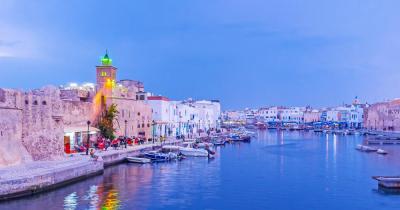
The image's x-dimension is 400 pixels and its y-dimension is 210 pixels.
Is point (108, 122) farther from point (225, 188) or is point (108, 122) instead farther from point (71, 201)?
point (71, 201)

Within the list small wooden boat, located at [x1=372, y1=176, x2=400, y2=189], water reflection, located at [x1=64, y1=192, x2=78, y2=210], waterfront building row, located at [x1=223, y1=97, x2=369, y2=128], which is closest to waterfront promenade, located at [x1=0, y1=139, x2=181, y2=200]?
water reflection, located at [x1=64, y1=192, x2=78, y2=210]

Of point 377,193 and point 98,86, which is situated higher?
point 98,86

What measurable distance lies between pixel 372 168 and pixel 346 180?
687 centimetres

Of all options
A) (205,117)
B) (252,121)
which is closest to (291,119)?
(252,121)

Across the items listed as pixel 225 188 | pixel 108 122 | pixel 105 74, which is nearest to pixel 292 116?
pixel 105 74

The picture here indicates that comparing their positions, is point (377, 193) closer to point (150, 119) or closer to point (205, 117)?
point (150, 119)

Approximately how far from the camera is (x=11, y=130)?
2186 cm

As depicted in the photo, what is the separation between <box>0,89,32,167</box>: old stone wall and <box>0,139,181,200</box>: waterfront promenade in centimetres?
46

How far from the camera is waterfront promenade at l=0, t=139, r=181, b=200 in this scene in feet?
59.6

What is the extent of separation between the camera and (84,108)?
1438 inches

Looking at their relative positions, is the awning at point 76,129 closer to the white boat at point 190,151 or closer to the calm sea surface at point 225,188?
the calm sea surface at point 225,188

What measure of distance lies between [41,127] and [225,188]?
9.50 m

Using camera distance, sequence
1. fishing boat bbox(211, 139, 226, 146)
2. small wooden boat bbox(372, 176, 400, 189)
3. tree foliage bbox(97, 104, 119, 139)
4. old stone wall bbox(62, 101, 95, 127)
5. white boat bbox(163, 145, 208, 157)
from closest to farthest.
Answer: small wooden boat bbox(372, 176, 400, 189), old stone wall bbox(62, 101, 95, 127), tree foliage bbox(97, 104, 119, 139), white boat bbox(163, 145, 208, 157), fishing boat bbox(211, 139, 226, 146)

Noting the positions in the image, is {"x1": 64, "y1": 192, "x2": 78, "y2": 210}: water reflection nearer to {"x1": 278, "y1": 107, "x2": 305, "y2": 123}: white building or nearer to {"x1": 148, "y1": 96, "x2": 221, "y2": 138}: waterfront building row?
{"x1": 148, "y1": 96, "x2": 221, "y2": 138}: waterfront building row
